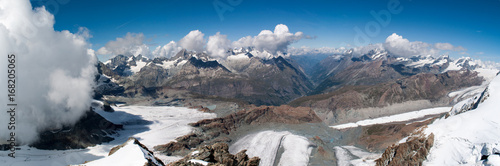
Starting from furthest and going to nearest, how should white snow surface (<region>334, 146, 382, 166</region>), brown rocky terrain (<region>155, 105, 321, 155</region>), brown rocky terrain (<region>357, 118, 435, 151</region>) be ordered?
1. brown rocky terrain (<region>155, 105, 321, 155</region>)
2. brown rocky terrain (<region>357, 118, 435, 151</region>)
3. white snow surface (<region>334, 146, 382, 166</region>)

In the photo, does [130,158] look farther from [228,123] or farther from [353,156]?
[228,123]

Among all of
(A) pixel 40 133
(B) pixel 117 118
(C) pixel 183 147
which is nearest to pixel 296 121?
(C) pixel 183 147

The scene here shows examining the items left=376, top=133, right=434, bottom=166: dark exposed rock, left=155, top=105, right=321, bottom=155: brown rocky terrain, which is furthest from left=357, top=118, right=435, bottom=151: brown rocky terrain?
left=155, top=105, right=321, bottom=155: brown rocky terrain

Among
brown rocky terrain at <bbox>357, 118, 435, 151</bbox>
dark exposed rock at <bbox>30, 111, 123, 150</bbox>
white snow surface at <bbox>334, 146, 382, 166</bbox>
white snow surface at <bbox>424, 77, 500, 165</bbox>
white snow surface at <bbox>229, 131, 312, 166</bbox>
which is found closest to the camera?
white snow surface at <bbox>424, 77, 500, 165</bbox>

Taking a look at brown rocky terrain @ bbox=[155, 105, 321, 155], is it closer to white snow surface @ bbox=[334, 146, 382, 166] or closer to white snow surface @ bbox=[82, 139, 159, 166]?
white snow surface @ bbox=[334, 146, 382, 166]

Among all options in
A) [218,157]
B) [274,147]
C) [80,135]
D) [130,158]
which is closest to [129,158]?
[130,158]

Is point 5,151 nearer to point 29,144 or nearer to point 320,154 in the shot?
point 29,144

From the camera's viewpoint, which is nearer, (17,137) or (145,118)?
(17,137)
